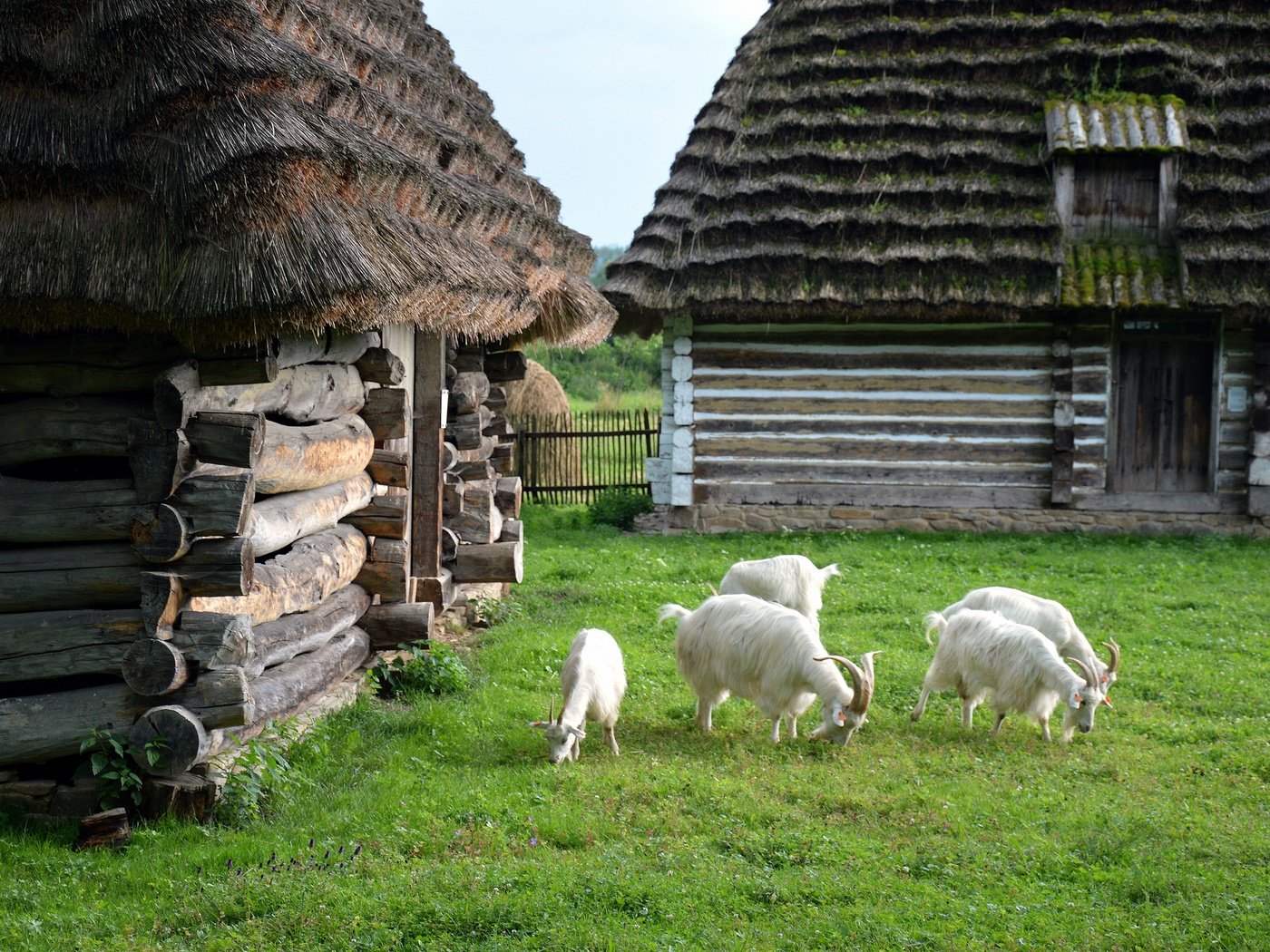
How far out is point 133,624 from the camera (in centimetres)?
538

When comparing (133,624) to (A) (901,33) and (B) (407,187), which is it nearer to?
(B) (407,187)

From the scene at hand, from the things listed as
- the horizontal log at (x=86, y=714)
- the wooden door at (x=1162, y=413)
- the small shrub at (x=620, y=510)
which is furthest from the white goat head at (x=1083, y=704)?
the small shrub at (x=620, y=510)

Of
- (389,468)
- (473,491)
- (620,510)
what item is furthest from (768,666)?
(620,510)

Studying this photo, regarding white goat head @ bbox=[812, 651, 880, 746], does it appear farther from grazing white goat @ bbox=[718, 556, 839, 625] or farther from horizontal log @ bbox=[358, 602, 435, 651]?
horizontal log @ bbox=[358, 602, 435, 651]

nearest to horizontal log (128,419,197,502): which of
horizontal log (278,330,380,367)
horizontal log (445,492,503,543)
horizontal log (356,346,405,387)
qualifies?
horizontal log (278,330,380,367)

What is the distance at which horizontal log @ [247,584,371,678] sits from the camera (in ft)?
20.0

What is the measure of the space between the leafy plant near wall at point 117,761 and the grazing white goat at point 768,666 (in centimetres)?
303

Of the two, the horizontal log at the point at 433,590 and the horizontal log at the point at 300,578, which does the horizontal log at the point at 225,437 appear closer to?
the horizontal log at the point at 300,578

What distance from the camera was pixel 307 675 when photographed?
6.59 metres

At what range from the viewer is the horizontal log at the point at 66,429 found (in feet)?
17.8

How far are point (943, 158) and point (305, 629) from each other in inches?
426

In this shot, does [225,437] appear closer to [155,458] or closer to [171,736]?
[155,458]

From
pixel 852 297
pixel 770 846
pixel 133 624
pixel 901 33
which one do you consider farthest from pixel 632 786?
pixel 901 33

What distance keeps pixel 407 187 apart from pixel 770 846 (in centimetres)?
380
